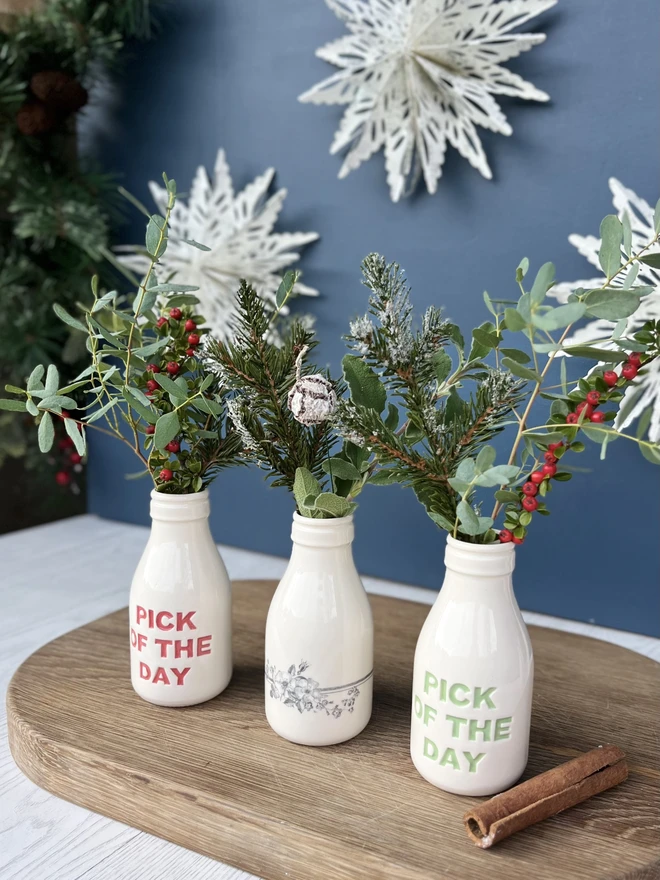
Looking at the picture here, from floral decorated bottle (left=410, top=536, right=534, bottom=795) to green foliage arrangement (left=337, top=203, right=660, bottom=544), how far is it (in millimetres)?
→ 25

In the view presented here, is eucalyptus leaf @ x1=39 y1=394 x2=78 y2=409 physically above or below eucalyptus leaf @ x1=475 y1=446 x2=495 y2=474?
above

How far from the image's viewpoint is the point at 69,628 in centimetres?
85

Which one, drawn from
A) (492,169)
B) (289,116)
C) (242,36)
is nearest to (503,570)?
(492,169)

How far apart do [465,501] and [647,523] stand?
1.58 feet

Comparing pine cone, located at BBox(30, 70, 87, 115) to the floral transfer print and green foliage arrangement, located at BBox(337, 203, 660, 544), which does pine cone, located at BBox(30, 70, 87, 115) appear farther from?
the floral transfer print

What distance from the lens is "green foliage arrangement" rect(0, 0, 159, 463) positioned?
3.48ft

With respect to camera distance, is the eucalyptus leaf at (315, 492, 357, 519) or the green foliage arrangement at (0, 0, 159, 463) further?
the green foliage arrangement at (0, 0, 159, 463)

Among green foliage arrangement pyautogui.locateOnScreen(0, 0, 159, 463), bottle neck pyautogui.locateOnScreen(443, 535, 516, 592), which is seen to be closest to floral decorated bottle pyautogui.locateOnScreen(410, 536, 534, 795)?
bottle neck pyautogui.locateOnScreen(443, 535, 516, 592)

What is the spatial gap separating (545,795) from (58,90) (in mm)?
1029

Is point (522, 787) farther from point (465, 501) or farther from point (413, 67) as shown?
point (413, 67)

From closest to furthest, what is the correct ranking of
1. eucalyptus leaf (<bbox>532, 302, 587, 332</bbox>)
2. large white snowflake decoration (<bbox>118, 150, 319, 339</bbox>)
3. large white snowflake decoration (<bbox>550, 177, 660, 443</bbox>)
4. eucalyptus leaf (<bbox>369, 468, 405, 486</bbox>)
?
1. eucalyptus leaf (<bbox>532, 302, 587, 332</bbox>)
2. eucalyptus leaf (<bbox>369, 468, 405, 486</bbox>)
3. large white snowflake decoration (<bbox>550, 177, 660, 443</bbox>)
4. large white snowflake decoration (<bbox>118, 150, 319, 339</bbox>)

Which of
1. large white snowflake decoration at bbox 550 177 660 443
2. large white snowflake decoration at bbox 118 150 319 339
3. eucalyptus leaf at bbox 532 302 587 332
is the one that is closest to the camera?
eucalyptus leaf at bbox 532 302 587 332

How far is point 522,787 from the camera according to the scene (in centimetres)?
48

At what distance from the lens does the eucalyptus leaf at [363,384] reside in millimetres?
521
